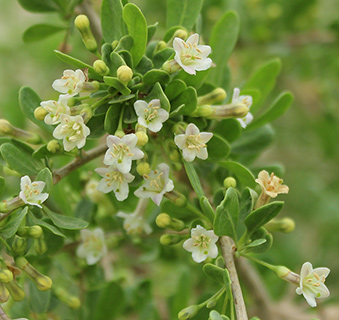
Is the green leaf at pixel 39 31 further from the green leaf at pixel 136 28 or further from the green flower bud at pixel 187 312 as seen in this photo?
the green flower bud at pixel 187 312

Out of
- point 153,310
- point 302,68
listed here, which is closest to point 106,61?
point 153,310

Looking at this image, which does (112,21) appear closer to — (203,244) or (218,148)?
(218,148)

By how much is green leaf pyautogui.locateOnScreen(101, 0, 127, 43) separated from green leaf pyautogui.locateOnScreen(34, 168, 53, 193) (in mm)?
356

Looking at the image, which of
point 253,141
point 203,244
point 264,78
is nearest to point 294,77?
point 264,78

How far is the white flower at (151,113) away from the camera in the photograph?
43.1 inches

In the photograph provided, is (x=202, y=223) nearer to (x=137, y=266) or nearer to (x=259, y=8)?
(x=137, y=266)

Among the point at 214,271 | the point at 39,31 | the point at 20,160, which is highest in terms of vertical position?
the point at 39,31

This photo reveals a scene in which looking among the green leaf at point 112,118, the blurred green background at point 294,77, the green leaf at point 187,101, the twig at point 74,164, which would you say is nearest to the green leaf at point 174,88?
the green leaf at point 187,101

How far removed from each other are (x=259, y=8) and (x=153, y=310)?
1.43 m

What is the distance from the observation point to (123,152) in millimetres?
1089

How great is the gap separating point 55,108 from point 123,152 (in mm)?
184

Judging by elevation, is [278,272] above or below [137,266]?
above

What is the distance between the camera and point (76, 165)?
4.07 ft

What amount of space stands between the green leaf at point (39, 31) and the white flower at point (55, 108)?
1.53 feet
